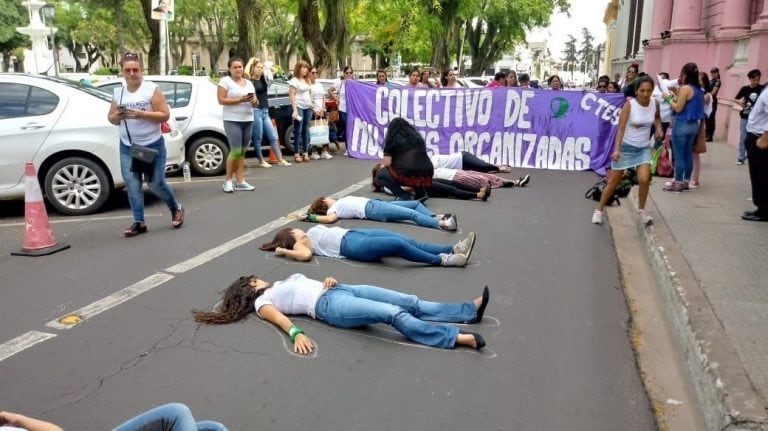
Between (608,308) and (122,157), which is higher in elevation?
(122,157)

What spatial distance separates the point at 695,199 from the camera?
834cm

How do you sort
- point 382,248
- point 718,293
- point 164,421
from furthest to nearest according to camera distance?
point 382,248
point 718,293
point 164,421

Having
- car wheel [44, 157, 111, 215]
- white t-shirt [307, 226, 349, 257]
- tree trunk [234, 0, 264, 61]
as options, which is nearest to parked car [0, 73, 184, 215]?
car wheel [44, 157, 111, 215]

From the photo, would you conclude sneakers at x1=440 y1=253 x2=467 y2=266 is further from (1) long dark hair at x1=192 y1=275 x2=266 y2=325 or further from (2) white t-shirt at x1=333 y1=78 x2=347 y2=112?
(2) white t-shirt at x1=333 y1=78 x2=347 y2=112

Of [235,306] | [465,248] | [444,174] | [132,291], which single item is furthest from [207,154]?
[235,306]

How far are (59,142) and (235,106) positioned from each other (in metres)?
2.31

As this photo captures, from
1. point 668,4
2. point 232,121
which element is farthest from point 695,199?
point 668,4

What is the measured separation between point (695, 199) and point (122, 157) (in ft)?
22.9

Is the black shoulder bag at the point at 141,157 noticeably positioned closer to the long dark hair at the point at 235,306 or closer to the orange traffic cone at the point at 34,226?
the orange traffic cone at the point at 34,226

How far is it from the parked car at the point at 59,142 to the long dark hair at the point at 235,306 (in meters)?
3.99

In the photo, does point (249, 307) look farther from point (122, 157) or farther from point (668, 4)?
point (668, 4)

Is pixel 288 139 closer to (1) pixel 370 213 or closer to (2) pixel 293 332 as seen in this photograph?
(1) pixel 370 213

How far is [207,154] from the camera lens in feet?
35.4

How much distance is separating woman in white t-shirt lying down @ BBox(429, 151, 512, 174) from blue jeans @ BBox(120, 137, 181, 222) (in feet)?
13.3
